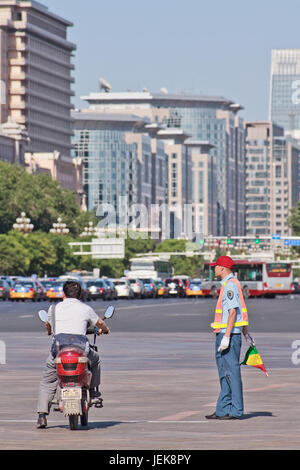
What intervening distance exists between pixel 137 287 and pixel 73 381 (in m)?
101

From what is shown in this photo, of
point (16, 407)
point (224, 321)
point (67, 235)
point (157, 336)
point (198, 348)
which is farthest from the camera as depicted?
point (67, 235)

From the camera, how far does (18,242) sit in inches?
5271

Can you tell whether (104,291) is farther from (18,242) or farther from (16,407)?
(16,407)

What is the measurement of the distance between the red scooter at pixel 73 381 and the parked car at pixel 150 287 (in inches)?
4084

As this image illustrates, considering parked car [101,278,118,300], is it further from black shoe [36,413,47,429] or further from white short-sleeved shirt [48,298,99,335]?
black shoe [36,413,47,429]

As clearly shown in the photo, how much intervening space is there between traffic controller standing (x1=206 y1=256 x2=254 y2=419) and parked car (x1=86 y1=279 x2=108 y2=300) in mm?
82870

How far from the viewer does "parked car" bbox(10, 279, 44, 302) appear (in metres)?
94.8

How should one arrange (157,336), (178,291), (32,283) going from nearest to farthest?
(157,336), (32,283), (178,291)

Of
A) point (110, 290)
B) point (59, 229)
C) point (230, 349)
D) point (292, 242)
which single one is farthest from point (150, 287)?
point (230, 349)

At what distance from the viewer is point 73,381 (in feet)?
51.5

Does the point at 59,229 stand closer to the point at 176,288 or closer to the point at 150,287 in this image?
the point at 176,288

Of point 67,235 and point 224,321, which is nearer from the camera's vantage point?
point 224,321

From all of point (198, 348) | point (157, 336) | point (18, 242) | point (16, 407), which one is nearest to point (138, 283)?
point (18, 242)
